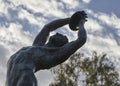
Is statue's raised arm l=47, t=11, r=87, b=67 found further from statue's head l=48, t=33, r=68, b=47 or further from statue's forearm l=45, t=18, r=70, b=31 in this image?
statue's forearm l=45, t=18, r=70, b=31

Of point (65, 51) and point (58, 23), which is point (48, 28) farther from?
point (65, 51)

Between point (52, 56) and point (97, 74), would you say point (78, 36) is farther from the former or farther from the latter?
point (97, 74)

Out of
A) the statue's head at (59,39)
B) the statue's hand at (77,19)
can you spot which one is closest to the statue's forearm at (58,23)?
the statue's hand at (77,19)

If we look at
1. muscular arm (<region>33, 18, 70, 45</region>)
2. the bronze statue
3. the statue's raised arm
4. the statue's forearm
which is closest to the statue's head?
the bronze statue

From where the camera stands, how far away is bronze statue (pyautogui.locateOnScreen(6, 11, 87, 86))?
363 inches

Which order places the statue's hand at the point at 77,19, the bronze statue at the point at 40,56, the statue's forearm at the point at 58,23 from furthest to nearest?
the statue's forearm at the point at 58,23 → the statue's hand at the point at 77,19 → the bronze statue at the point at 40,56

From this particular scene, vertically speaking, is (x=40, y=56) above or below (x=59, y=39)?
below

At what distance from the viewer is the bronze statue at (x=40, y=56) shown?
9211mm

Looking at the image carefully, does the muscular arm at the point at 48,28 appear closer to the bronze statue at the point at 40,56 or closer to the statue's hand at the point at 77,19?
the bronze statue at the point at 40,56

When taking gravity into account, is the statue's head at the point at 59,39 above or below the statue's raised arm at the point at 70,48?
above

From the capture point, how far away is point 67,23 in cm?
1045

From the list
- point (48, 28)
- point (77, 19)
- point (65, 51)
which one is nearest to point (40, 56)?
point (65, 51)

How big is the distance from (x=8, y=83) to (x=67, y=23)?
2001mm

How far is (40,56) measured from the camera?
9500 mm
